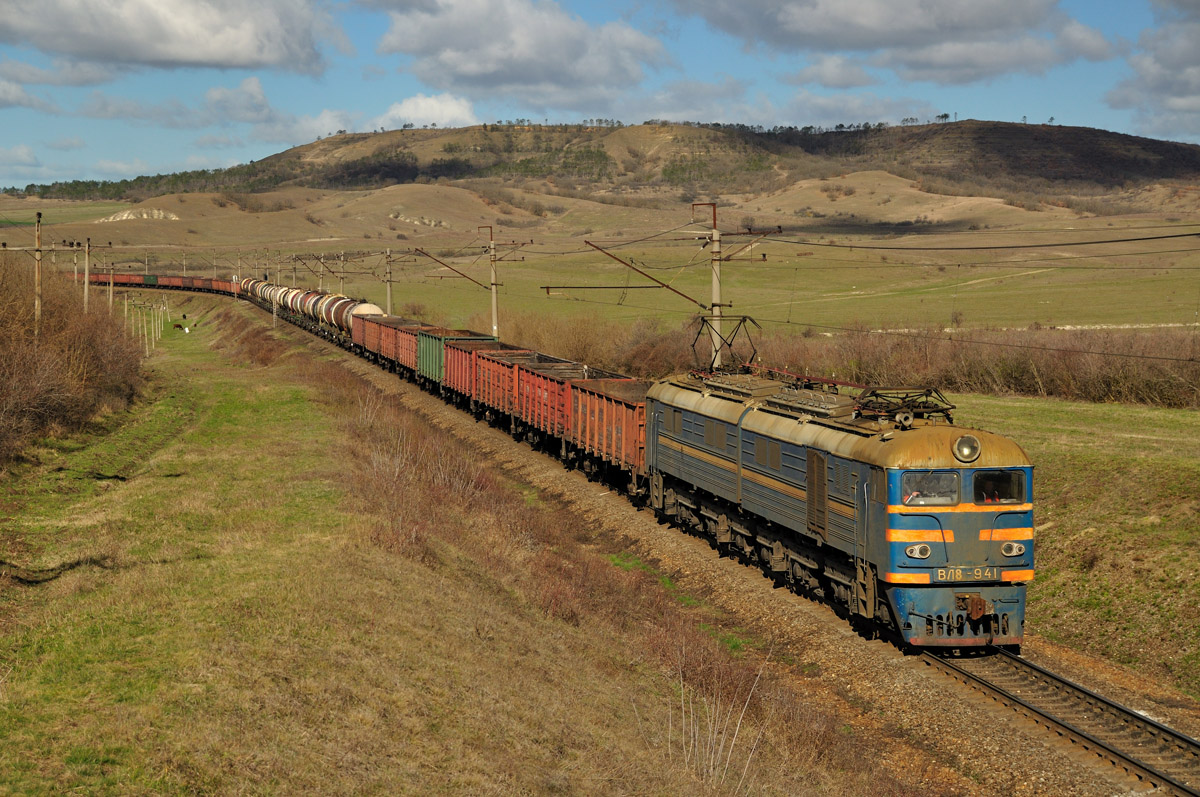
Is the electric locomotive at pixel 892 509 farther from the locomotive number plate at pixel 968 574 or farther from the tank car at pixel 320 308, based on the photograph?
the tank car at pixel 320 308

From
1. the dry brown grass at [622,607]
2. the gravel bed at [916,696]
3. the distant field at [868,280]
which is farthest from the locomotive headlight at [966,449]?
the distant field at [868,280]

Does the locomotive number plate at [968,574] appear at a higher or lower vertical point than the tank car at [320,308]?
lower

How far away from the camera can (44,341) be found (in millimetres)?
41625

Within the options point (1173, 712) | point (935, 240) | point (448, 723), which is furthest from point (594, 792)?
point (935, 240)

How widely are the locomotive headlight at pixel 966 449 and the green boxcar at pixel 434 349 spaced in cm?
3505

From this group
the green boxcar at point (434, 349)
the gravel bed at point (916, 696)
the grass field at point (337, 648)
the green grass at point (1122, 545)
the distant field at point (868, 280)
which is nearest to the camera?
the grass field at point (337, 648)

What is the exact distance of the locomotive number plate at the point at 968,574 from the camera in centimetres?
1717

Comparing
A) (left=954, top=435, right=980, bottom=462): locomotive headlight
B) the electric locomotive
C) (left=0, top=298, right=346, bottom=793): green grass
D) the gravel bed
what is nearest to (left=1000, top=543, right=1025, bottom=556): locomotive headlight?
the electric locomotive

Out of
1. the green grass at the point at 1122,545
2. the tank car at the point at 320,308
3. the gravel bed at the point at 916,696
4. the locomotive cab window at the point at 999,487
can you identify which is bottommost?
the gravel bed at the point at 916,696

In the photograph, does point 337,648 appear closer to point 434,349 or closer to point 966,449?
point 966,449

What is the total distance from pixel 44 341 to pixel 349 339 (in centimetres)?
3358

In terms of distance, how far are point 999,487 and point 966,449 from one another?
3.06ft

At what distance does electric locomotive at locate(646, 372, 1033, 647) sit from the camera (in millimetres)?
17188

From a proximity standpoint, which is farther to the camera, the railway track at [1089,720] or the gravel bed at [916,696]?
the gravel bed at [916,696]
